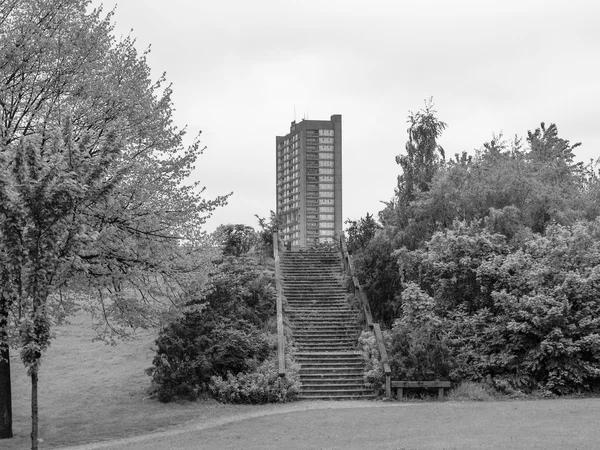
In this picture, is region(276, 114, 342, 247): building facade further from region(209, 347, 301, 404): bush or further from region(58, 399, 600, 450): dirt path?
region(58, 399, 600, 450): dirt path

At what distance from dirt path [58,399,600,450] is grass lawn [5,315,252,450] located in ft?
4.03

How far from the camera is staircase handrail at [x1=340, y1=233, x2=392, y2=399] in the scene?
1928cm

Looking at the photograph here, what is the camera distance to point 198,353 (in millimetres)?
20109

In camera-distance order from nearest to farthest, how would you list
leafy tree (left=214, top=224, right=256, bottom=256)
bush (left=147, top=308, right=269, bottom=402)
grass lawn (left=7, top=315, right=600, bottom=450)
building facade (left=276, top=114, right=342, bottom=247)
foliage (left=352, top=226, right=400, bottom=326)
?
grass lawn (left=7, top=315, right=600, bottom=450)
bush (left=147, top=308, right=269, bottom=402)
foliage (left=352, top=226, right=400, bottom=326)
leafy tree (left=214, top=224, right=256, bottom=256)
building facade (left=276, top=114, right=342, bottom=247)

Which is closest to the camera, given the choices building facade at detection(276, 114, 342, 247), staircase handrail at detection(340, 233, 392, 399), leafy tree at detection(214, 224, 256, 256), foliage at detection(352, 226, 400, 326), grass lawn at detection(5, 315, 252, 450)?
grass lawn at detection(5, 315, 252, 450)

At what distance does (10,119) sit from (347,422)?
9.97 meters

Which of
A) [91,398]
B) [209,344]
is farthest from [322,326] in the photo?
[91,398]

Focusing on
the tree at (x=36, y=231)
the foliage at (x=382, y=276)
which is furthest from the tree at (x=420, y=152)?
the tree at (x=36, y=231)

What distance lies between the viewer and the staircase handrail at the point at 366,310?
63.3 feet

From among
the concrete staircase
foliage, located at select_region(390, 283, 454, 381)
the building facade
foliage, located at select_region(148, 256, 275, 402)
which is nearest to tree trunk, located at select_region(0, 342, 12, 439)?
foliage, located at select_region(148, 256, 275, 402)

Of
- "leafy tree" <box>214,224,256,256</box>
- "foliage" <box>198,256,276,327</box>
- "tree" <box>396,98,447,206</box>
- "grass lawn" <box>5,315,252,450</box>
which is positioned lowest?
"grass lawn" <box>5,315,252,450</box>

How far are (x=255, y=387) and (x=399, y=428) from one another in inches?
248

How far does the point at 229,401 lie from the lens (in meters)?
19.4

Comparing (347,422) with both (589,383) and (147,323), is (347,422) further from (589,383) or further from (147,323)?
(589,383)
